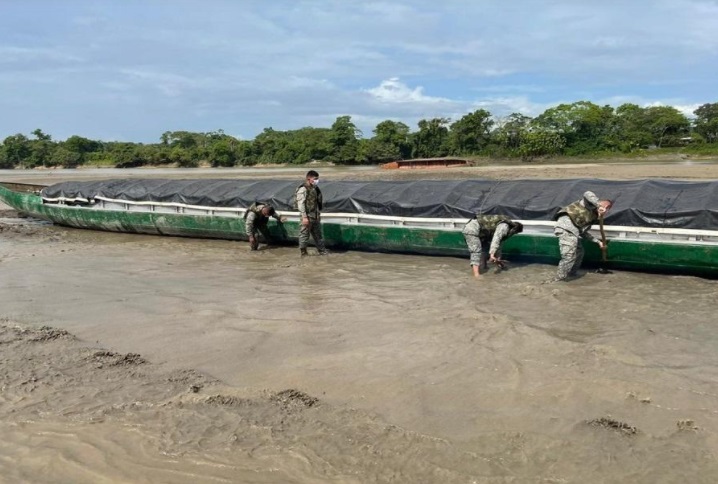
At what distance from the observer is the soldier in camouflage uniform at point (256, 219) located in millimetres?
11672

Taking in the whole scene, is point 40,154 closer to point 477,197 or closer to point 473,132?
point 473,132

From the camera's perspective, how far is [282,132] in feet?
267

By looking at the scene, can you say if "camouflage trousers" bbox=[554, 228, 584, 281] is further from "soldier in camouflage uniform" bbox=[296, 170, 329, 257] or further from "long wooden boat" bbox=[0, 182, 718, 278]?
"soldier in camouflage uniform" bbox=[296, 170, 329, 257]

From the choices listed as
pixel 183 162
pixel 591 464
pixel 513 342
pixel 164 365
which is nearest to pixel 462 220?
pixel 513 342

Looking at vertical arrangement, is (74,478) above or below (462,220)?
below

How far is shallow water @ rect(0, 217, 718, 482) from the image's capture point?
3.56 m

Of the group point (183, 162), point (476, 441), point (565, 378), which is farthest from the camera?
point (183, 162)

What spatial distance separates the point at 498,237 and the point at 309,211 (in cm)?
374

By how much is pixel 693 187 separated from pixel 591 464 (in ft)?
21.7

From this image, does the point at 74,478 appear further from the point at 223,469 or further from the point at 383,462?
the point at 383,462

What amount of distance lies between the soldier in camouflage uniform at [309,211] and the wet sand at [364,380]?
2.02 metres

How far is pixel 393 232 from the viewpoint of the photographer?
10.6 meters

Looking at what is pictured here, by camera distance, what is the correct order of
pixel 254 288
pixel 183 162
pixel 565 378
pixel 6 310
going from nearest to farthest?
pixel 565 378 < pixel 6 310 < pixel 254 288 < pixel 183 162

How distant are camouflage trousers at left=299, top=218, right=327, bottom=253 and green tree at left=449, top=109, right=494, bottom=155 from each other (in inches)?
1874
